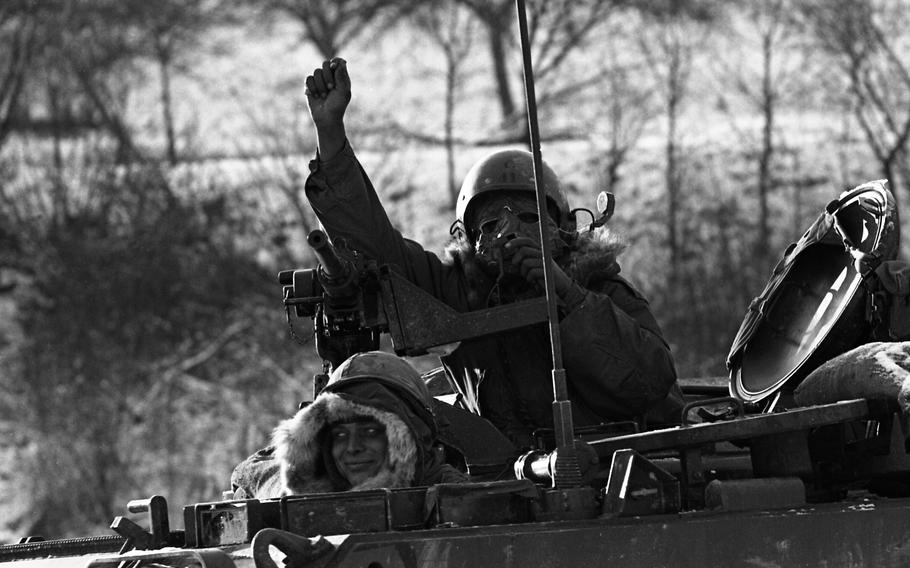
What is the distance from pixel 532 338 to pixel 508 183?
2.13 ft

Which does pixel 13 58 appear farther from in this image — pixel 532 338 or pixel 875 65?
pixel 532 338

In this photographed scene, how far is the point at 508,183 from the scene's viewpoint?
27.0ft

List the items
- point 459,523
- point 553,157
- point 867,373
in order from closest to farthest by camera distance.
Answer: point 459,523, point 867,373, point 553,157

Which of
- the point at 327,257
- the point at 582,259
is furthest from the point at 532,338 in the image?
the point at 327,257

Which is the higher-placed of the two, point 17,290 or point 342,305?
point 17,290

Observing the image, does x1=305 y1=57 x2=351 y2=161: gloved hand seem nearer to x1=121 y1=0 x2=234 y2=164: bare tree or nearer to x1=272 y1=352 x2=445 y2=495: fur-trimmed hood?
x1=272 y1=352 x2=445 y2=495: fur-trimmed hood

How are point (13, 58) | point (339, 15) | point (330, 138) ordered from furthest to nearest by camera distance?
point (339, 15) → point (13, 58) → point (330, 138)

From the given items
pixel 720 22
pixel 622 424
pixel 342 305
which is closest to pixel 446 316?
pixel 342 305

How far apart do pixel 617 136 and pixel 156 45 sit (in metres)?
6.50

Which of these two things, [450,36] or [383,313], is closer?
[383,313]

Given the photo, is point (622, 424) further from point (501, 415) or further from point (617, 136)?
point (617, 136)

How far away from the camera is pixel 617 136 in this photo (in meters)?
25.6

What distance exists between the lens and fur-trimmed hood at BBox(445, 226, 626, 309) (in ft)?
26.7

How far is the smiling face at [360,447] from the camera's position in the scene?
6.79m
